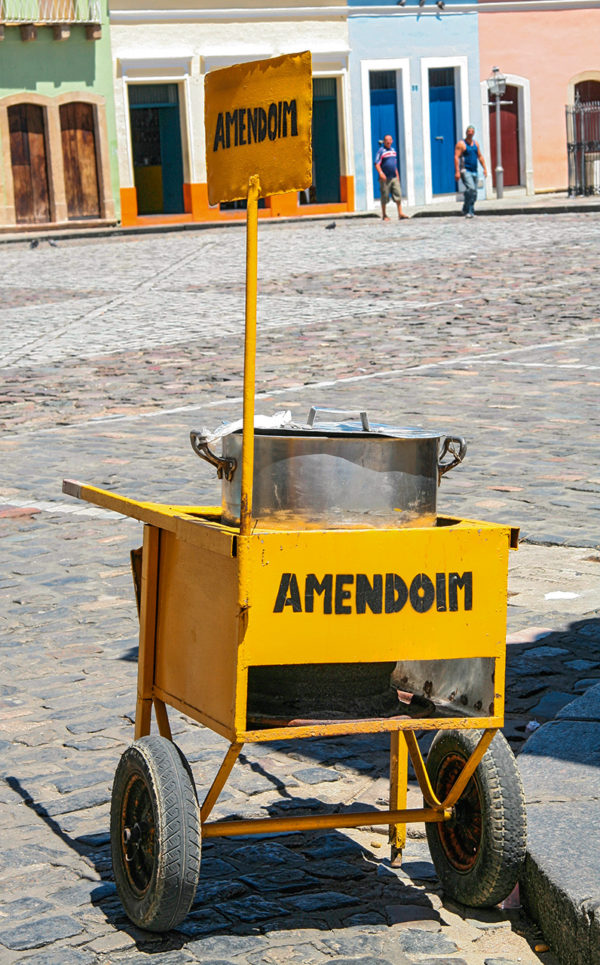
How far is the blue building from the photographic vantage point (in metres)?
36.6

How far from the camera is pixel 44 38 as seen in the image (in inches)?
1308

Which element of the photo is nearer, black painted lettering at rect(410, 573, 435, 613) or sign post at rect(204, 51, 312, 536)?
sign post at rect(204, 51, 312, 536)

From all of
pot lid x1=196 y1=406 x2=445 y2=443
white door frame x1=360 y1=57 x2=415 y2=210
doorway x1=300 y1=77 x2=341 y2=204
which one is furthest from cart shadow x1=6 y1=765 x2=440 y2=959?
white door frame x1=360 y1=57 x2=415 y2=210

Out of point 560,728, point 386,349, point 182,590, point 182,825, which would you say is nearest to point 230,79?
point 182,590

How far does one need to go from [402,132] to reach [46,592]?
32531mm

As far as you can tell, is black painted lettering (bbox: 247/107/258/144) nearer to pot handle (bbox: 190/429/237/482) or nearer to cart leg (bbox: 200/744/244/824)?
pot handle (bbox: 190/429/237/482)

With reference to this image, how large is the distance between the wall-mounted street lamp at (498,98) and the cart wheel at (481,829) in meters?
32.1

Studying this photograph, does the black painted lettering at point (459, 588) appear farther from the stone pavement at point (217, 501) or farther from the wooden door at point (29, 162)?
the wooden door at point (29, 162)

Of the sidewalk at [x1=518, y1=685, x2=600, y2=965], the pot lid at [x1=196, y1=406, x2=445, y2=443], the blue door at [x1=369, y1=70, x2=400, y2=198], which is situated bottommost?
the sidewalk at [x1=518, y1=685, x2=600, y2=965]

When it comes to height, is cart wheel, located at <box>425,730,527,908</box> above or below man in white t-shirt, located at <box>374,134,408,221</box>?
below

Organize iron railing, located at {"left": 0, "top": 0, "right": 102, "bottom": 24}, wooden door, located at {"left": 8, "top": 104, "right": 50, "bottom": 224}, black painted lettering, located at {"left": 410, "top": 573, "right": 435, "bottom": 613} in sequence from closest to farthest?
1. black painted lettering, located at {"left": 410, "top": 573, "right": 435, "bottom": 613}
2. iron railing, located at {"left": 0, "top": 0, "right": 102, "bottom": 24}
3. wooden door, located at {"left": 8, "top": 104, "right": 50, "bottom": 224}

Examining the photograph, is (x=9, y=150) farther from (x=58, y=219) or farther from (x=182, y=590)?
(x=182, y=590)

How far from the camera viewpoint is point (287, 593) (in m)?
3.08

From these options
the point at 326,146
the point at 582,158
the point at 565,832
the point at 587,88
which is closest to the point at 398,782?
the point at 565,832
